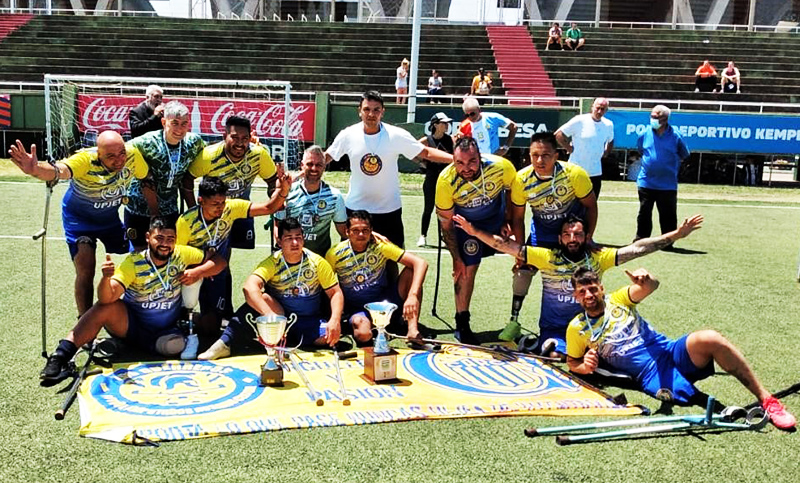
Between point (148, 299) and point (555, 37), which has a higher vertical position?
point (555, 37)

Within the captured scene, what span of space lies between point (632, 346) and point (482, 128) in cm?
611

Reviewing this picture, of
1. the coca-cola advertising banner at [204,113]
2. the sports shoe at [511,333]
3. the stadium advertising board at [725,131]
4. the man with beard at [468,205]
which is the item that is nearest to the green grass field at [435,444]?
the sports shoe at [511,333]

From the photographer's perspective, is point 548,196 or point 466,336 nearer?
point 548,196

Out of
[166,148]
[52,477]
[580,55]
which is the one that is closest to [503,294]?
[166,148]

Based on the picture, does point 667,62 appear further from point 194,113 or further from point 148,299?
point 148,299

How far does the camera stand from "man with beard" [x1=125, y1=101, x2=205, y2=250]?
5.98m

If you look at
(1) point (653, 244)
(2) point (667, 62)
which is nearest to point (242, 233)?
(1) point (653, 244)

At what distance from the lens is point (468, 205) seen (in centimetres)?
627

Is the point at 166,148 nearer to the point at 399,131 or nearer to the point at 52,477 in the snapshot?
the point at 399,131

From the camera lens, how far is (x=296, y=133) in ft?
63.7

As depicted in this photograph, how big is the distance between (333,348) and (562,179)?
7.31ft

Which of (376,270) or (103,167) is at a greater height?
(103,167)

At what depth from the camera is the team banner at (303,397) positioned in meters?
4.30

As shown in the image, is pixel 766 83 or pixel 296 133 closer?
pixel 296 133
